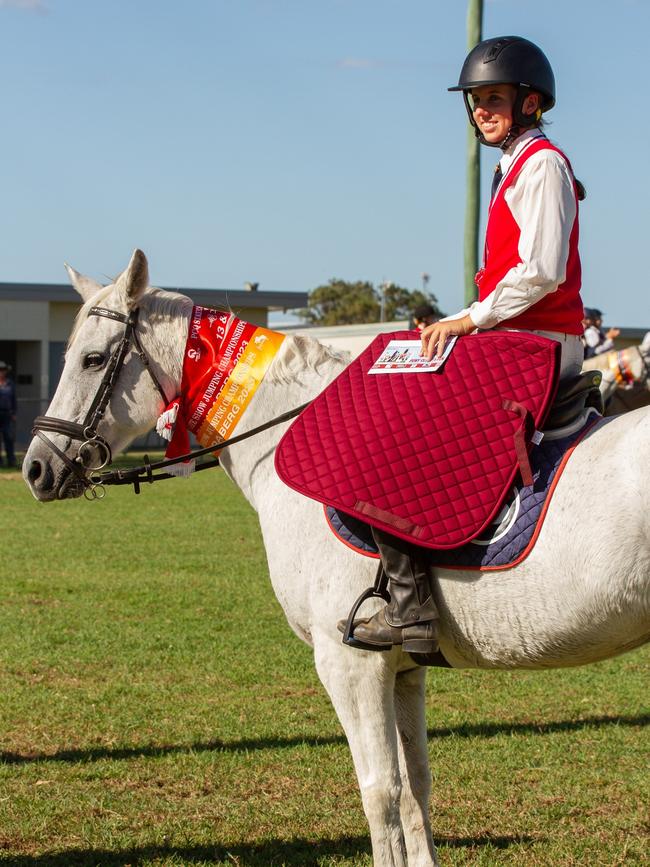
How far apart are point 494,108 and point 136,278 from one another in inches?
61.6

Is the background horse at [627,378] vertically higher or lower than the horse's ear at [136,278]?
lower

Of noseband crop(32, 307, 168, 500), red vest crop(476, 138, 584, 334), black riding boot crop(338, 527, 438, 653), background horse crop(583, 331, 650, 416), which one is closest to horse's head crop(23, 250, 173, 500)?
noseband crop(32, 307, 168, 500)

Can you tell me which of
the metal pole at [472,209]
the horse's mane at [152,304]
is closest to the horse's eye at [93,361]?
the horse's mane at [152,304]

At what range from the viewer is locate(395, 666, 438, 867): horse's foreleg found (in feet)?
14.1

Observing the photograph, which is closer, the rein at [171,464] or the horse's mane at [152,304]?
the rein at [171,464]

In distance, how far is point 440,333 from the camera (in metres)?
3.91

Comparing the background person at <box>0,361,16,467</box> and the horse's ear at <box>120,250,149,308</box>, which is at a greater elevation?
the horse's ear at <box>120,250,149,308</box>

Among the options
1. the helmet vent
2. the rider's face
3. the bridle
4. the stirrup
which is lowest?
the stirrup

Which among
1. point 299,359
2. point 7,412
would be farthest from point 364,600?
point 7,412

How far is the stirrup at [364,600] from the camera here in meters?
3.82

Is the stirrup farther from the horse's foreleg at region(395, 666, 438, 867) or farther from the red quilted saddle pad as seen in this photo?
the horse's foreleg at region(395, 666, 438, 867)

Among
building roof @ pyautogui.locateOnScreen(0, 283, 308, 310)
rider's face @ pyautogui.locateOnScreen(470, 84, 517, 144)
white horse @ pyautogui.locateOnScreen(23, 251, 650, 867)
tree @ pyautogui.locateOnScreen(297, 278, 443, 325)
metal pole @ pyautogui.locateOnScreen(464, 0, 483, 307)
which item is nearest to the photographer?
white horse @ pyautogui.locateOnScreen(23, 251, 650, 867)

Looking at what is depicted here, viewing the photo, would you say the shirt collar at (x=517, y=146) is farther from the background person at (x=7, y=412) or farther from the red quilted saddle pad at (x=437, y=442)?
the background person at (x=7, y=412)

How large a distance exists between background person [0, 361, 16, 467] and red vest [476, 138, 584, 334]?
938 inches
